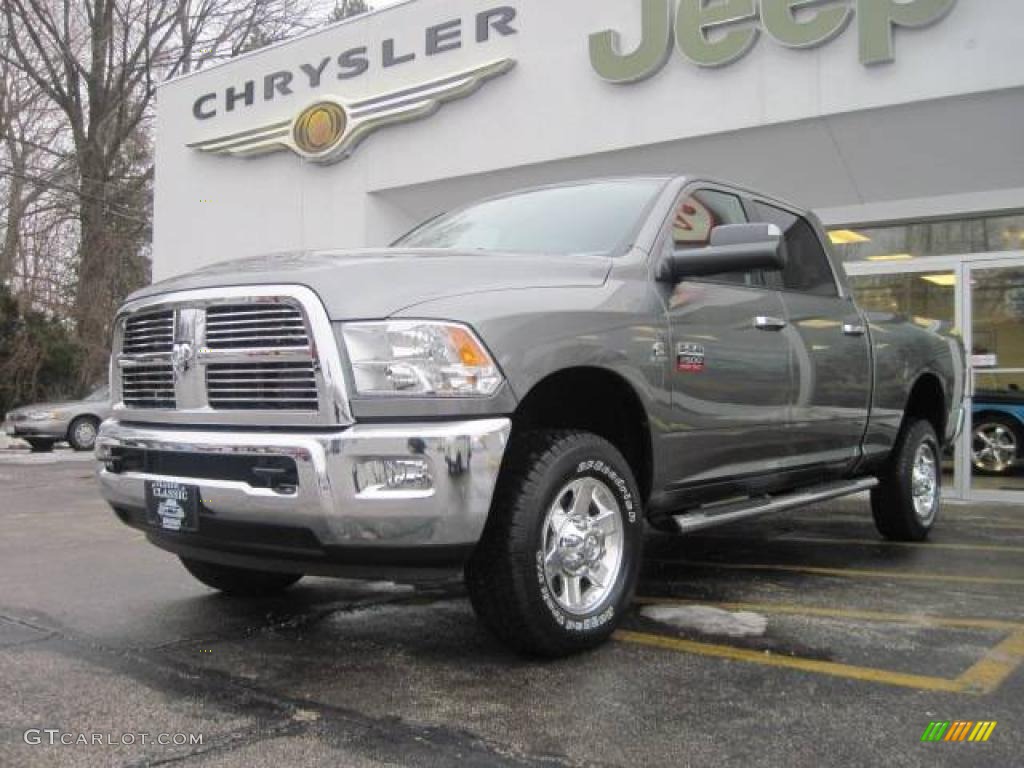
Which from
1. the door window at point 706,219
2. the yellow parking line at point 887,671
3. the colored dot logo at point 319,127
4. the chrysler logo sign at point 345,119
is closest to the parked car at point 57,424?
the chrysler logo sign at point 345,119

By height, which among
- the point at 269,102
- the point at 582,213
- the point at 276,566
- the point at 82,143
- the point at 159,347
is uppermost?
the point at 82,143

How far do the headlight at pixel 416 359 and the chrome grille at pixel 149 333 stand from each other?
88 cm

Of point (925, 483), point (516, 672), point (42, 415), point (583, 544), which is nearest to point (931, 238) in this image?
point (925, 483)

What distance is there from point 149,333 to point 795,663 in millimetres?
2744

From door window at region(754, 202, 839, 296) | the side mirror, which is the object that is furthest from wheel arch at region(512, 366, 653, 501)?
door window at region(754, 202, 839, 296)

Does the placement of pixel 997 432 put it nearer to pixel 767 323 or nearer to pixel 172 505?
pixel 767 323

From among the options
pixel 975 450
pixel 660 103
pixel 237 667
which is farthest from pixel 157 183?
pixel 237 667

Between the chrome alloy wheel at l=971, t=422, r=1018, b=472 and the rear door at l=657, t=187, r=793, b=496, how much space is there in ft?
17.6

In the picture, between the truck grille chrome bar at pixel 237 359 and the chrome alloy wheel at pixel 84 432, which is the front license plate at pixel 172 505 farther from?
the chrome alloy wheel at pixel 84 432

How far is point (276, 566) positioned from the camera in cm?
360

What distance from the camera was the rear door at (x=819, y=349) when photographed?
515 cm

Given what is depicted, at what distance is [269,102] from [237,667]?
1113 cm

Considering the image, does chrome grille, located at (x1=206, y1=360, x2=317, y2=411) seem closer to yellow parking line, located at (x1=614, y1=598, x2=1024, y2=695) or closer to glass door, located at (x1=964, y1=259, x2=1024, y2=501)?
yellow parking line, located at (x1=614, y1=598, x2=1024, y2=695)

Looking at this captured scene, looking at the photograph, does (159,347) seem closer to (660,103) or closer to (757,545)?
(757,545)
